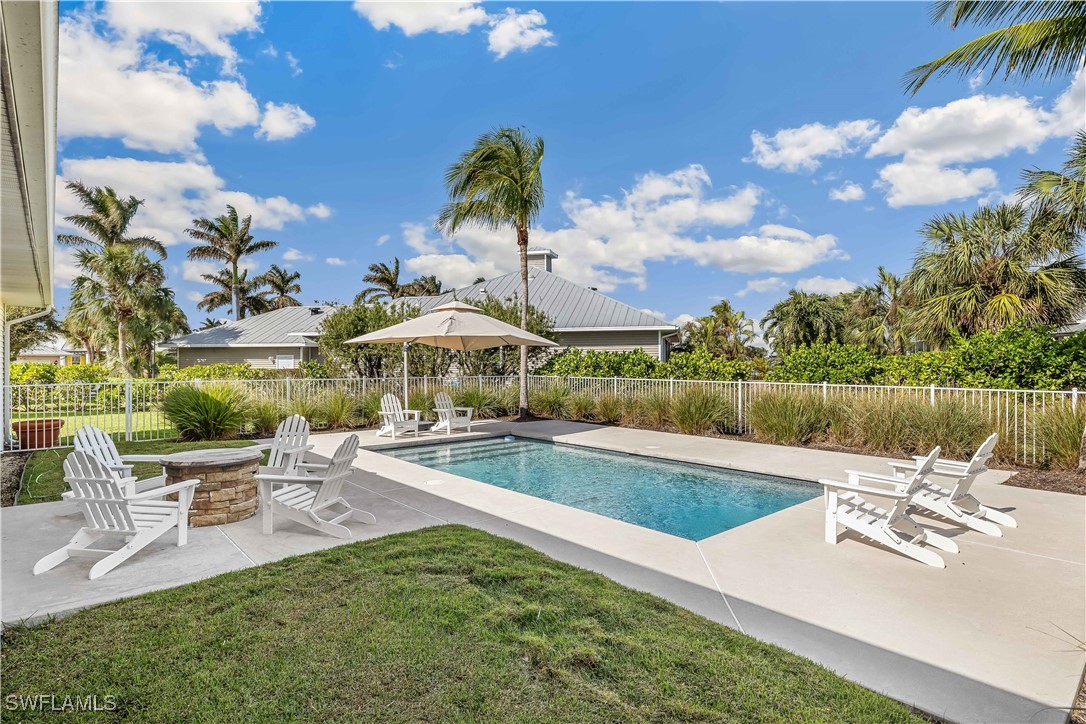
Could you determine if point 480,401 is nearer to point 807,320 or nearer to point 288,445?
point 288,445

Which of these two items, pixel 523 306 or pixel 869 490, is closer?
pixel 869 490

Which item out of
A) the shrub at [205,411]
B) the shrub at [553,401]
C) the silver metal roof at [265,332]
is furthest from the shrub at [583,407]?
the silver metal roof at [265,332]

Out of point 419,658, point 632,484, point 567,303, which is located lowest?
point 632,484

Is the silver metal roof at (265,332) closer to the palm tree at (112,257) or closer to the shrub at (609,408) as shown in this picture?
the palm tree at (112,257)

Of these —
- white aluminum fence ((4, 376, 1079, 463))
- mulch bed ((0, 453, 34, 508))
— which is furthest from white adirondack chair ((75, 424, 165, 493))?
white aluminum fence ((4, 376, 1079, 463))

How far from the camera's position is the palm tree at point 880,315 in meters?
27.0

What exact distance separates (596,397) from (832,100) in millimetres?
11684

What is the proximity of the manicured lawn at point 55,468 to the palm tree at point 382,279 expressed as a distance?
37.7 metres

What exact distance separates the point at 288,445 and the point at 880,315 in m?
34.0

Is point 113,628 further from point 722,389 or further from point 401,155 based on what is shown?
point 401,155

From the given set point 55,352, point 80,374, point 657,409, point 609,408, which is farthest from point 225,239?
point 657,409

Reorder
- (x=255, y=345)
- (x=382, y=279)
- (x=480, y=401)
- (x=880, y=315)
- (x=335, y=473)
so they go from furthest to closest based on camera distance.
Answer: (x=382, y=279), (x=880, y=315), (x=255, y=345), (x=480, y=401), (x=335, y=473)

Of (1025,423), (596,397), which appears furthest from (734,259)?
(1025,423)

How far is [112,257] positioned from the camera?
936 inches
